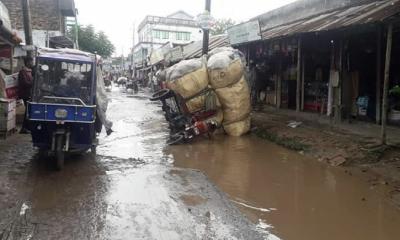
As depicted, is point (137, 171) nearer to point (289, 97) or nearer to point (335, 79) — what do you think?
point (335, 79)

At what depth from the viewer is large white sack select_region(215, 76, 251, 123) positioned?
12.3 metres

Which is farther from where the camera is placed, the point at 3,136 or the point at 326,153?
the point at 3,136

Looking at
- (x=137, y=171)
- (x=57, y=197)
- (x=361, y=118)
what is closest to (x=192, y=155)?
(x=137, y=171)

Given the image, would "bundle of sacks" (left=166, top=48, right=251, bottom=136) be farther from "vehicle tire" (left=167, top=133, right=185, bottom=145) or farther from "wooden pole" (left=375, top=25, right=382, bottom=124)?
"wooden pole" (left=375, top=25, right=382, bottom=124)

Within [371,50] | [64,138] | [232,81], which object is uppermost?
[371,50]

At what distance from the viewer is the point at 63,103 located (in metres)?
8.55

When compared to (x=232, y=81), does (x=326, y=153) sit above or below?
below

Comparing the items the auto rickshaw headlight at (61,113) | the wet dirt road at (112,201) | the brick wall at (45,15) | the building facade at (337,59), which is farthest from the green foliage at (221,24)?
the auto rickshaw headlight at (61,113)

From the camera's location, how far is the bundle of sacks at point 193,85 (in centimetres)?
1194

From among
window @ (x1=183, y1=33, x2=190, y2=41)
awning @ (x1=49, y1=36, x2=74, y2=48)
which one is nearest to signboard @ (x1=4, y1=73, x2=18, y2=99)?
awning @ (x1=49, y1=36, x2=74, y2=48)

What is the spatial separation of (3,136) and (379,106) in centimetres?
960

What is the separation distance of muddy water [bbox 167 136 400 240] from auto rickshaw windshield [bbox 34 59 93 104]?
2.53 m

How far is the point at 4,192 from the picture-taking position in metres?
6.76

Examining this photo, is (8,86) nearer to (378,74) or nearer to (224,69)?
(224,69)
